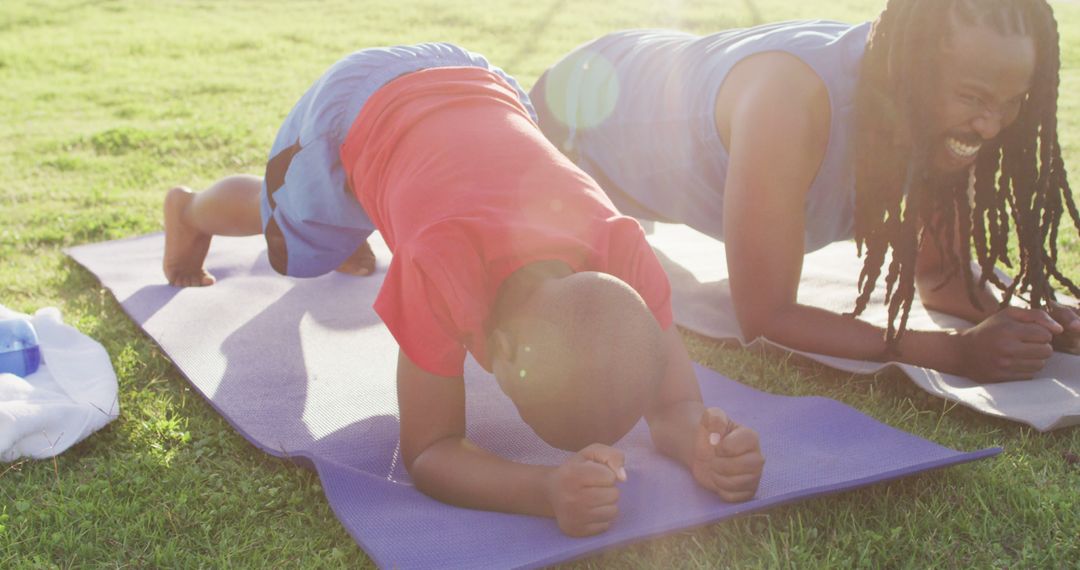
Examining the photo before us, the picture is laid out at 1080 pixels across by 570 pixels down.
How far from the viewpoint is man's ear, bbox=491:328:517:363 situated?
180 cm

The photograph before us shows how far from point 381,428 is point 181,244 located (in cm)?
151

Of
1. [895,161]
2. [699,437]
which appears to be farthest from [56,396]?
[895,161]

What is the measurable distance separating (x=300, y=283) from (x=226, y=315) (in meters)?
0.41

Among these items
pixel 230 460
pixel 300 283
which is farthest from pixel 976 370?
pixel 300 283

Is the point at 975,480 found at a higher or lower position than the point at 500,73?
lower

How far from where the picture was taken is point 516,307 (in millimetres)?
1854

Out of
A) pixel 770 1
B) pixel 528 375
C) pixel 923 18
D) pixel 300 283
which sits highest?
pixel 923 18

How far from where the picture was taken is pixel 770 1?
46.9 ft

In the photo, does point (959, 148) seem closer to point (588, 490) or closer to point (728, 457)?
point (728, 457)

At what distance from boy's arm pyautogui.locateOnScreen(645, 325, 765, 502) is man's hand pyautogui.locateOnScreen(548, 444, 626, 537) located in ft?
0.76

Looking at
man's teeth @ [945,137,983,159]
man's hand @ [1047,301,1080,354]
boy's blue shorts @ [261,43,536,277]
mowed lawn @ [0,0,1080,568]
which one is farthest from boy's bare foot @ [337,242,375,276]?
man's hand @ [1047,301,1080,354]

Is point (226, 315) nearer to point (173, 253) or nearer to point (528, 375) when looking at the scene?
point (173, 253)

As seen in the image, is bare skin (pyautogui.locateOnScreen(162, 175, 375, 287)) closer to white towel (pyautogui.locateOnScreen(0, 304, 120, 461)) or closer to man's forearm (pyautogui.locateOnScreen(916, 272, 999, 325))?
white towel (pyautogui.locateOnScreen(0, 304, 120, 461))

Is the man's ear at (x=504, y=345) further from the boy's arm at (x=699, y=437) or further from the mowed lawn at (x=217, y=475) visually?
the mowed lawn at (x=217, y=475)
